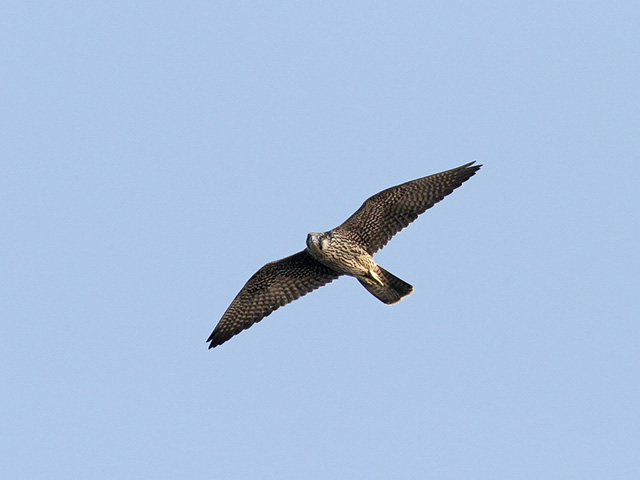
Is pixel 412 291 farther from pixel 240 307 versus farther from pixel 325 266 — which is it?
pixel 240 307

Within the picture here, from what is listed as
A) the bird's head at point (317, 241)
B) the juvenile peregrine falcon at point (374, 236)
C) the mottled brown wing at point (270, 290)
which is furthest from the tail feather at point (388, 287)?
the bird's head at point (317, 241)

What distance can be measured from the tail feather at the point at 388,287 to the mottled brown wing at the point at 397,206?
1.39ft

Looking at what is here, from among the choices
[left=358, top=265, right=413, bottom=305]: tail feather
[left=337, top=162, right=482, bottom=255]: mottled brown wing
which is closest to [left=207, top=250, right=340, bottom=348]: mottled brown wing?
[left=358, top=265, right=413, bottom=305]: tail feather

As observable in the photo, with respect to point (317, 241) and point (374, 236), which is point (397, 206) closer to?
point (374, 236)

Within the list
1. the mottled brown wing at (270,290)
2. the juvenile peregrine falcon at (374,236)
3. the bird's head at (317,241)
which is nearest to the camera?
the bird's head at (317,241)

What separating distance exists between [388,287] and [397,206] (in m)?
1.21

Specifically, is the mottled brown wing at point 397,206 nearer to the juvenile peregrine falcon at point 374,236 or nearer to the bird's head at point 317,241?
the juvenile peregrine falcon at point 374,236

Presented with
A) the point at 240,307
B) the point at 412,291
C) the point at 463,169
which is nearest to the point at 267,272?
the point at 240,307

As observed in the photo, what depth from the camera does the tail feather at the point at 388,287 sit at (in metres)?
15.0

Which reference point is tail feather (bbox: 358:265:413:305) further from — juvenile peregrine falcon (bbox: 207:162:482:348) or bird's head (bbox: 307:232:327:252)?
bird's head (bbox: 307:232:327:252)

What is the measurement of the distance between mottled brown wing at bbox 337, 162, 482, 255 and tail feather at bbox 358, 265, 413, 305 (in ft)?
1.39

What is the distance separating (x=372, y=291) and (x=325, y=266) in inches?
31.6

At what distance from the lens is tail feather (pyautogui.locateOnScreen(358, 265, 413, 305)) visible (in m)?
15.0

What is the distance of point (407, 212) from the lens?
1479 centimetres
